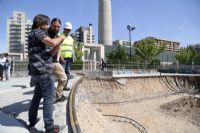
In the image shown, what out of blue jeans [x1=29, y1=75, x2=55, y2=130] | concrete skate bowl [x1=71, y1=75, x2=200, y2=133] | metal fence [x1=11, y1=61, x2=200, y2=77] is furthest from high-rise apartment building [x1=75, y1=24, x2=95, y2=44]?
blue jeans [x1=29, y1=75, x2=55, y2=130]

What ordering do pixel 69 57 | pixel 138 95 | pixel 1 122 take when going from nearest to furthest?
pixel 1 122 < pixel 69 57 < pixel 138 95

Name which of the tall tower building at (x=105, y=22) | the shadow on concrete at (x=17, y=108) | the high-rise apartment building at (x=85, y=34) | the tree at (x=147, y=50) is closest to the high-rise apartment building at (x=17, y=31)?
the tall tower building at (x=105, y=22)

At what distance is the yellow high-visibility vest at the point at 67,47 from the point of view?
718cm

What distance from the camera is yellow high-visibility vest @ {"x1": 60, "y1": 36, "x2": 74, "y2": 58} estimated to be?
7.18m

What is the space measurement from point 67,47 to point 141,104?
1396cm

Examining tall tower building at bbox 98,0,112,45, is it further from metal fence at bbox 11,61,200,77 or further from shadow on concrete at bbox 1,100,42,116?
shadow on concrete at bbox 1,100,42,116

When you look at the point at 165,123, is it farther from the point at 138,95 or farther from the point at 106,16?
the point at 106,16

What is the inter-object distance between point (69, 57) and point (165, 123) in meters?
10.1

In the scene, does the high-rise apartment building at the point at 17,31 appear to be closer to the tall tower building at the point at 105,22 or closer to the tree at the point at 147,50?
the tall tower building at the point at 105,22

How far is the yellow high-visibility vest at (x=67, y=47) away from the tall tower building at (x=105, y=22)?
8473 cm

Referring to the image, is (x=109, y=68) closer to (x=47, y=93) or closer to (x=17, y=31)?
(x=17, y=31)

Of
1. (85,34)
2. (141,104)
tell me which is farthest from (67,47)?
(85,34)

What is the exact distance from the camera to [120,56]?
6550 centimetres

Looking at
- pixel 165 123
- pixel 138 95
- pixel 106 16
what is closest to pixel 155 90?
pixel 138 95
